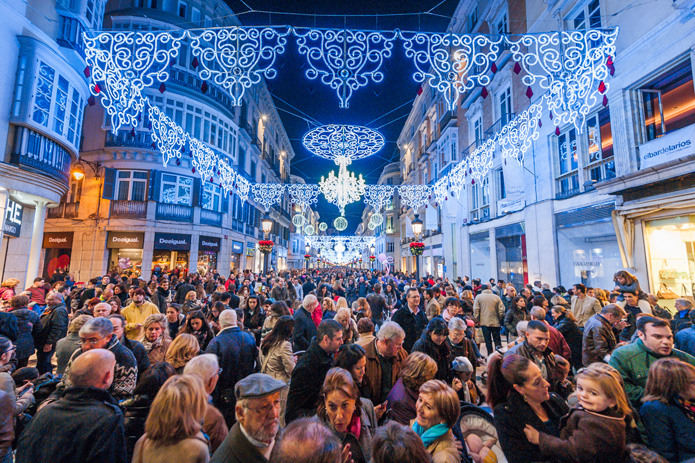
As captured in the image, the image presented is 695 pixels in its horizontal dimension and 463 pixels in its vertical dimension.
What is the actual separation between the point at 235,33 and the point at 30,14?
9.26 meters

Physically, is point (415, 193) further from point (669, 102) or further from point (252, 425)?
point (252, 425)

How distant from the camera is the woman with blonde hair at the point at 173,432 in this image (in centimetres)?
174

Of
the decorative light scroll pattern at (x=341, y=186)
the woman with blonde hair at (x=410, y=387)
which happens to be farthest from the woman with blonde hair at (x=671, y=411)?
the decorative light scroll pattern at (x=341, y=186)

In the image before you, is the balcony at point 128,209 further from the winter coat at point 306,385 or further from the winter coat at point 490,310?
the winter coat at point 306,385

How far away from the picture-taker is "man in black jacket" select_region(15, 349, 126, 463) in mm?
1838

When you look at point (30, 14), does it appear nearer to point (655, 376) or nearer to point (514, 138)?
point (655, 376)

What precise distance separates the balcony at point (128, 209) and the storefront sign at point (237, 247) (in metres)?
6.73

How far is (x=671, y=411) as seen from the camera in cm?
227

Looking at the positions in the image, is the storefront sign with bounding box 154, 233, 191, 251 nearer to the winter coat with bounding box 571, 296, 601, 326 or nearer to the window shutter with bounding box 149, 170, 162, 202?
the window shutter with bounding box 149, 170, 162, 202

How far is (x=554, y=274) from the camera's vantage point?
11758 millimetres

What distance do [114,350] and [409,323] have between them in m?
4.26

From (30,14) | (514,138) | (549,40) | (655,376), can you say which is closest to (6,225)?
(30,14)

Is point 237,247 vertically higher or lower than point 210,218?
lower

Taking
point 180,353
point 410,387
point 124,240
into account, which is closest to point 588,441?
point 410,387
